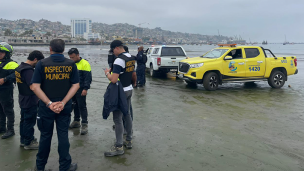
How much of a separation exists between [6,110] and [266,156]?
4.94 m

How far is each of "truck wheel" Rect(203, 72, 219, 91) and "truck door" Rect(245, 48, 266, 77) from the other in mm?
1434

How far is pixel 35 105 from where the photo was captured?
4434mm

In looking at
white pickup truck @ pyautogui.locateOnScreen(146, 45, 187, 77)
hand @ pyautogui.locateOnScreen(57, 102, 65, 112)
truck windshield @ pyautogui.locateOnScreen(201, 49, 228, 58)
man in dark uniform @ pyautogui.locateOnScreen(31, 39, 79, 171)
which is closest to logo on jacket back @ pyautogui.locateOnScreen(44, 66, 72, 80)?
man in dark uniform @ pyautogui.locateOnScreen(31, 39, 79, 171)

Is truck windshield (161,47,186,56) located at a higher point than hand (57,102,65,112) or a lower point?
higher

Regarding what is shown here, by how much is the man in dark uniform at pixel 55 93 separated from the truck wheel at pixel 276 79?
9.45 meters

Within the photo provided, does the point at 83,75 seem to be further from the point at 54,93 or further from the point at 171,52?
the point at 171,52

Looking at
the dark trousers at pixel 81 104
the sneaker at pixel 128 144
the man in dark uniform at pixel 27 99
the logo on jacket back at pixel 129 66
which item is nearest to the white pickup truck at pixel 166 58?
the dark trousers at pixel 81 104

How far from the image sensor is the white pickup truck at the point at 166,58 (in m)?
13.3

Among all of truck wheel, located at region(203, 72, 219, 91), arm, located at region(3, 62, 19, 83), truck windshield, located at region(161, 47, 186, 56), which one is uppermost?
truck windshield, located at region(161, 47, 186, 56)

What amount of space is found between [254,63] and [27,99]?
9026 millimetres

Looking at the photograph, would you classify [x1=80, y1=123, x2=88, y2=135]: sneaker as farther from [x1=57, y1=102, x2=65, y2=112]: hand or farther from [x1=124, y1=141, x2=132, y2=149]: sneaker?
[x1=57, y1=102, x2=65, y2=112]: hand

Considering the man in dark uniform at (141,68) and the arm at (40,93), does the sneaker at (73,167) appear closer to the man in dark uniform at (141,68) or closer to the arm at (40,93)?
the arm at (40,93)

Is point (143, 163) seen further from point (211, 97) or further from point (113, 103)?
point (211, 97)

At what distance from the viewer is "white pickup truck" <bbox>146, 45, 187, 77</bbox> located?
13.3m
